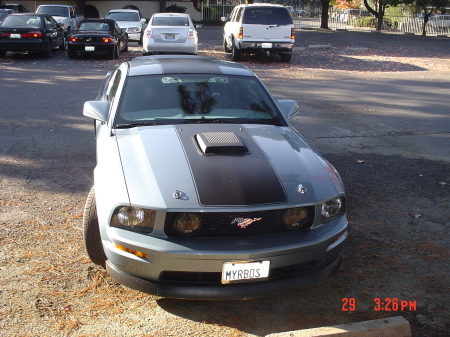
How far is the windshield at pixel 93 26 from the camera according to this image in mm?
18844

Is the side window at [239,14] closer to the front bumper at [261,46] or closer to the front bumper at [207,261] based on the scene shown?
the front bumper at [261,46]

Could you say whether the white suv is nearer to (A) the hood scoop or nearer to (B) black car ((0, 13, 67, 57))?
(B) black car ((0, 13, 67, 57))

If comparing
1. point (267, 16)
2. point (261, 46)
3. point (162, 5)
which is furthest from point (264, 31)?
point (162, 5)

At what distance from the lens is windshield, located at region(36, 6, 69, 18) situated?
2469cm

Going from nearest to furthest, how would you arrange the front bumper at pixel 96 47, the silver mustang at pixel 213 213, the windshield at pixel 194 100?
the silver mustang at pixel 213 213 → the windshield at pixel 194 100 → the front bumper at pixel 96 47

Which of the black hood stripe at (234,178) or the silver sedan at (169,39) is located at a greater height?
Result: the silver sedan at (169,39)

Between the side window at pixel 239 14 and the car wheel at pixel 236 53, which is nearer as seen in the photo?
the car wheel at pixel 236 53

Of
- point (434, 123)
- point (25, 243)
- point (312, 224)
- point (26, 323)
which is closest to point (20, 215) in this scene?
point (25, 243)

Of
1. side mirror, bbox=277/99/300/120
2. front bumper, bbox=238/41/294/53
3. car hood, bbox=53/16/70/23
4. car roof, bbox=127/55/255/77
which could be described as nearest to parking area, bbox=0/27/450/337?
side mirror, bbox=277/99/300/120

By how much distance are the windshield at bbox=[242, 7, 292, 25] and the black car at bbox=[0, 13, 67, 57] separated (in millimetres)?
6561

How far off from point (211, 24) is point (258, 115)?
39.4 m

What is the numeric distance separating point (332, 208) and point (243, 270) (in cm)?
87
